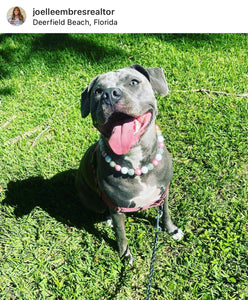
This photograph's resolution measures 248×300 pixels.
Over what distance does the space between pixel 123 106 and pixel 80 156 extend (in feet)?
6.92

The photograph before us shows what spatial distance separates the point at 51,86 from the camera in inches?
207

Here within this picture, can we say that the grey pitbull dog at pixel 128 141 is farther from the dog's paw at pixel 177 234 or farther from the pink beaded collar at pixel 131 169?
the dog's paw at pixel 177 234

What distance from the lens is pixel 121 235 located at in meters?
3.01

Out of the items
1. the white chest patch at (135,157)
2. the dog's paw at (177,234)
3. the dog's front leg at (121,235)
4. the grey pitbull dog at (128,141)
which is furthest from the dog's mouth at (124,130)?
the dog's paw at (177,234)

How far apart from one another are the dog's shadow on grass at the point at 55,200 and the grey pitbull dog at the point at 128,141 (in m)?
0.75

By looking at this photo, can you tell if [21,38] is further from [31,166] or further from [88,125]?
[31,166]

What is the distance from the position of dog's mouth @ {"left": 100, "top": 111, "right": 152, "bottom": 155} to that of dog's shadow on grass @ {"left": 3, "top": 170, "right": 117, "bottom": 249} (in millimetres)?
1501

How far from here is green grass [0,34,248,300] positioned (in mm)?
3135

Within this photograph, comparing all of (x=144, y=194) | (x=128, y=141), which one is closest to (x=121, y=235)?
(x=144, y=194)

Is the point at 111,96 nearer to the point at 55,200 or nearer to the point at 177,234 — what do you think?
the point at 177,234
